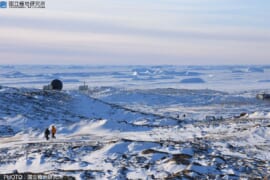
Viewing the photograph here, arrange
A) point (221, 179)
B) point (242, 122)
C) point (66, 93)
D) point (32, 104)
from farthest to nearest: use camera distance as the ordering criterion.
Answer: point (66, 93) → point (32, 104) → point (242, 122) → point (221, 179)

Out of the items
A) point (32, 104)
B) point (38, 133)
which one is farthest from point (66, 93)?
point (38, 133)

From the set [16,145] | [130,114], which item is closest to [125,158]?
[16,145]

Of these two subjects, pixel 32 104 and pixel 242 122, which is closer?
pixel 242 122

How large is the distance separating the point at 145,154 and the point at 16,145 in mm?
8665

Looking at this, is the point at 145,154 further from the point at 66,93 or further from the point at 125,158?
the point at 66,93

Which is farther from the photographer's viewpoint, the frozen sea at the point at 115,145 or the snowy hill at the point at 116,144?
the snowy hill at the point at 116,144

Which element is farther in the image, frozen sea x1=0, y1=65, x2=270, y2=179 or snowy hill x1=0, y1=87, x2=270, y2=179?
snowy hill x1=0, y1=87, x2=270, y2=179

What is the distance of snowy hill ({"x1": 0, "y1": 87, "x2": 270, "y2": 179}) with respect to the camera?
1714 centimetres

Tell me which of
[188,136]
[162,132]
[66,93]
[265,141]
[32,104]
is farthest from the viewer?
[66,93]

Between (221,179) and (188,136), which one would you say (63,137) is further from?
(221,179)

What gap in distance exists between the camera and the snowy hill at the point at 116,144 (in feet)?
56.2

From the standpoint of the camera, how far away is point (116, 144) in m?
20.6

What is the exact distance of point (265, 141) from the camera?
76.6ft

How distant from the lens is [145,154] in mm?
19297
